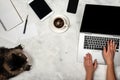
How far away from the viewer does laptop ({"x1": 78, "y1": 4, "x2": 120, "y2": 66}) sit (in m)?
1.20

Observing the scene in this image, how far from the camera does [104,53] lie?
4.09 feet

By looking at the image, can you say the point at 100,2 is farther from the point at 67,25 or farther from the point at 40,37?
the point at 40,37

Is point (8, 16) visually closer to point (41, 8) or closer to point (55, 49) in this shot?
point (41, 8)

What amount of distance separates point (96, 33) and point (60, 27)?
0.18 meters

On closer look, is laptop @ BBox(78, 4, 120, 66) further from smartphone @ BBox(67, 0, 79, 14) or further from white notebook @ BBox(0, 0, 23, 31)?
white notebook @ BBox(0, 0, 23, 31)

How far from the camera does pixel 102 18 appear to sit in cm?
121

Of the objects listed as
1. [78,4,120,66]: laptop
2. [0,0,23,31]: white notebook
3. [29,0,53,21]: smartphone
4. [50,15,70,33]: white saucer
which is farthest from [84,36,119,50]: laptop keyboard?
[0,0,23,31]: white notebook

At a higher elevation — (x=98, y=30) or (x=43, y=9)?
(x=43, y=9)

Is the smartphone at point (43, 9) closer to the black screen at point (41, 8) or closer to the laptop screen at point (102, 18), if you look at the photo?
the black screen at point (41, 8)

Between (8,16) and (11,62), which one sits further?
(8,16)

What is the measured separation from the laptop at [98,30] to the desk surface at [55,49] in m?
Answer: 0.04

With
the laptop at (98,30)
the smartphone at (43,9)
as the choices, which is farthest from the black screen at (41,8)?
the laptop at (98,30)

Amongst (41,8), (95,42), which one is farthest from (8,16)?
(95,42)

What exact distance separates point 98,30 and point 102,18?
0.06 meters
